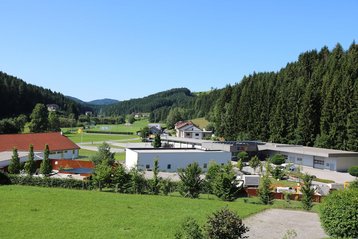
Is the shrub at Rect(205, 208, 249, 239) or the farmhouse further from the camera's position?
the farmhouse

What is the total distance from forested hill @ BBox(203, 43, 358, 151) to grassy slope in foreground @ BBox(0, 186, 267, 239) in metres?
44.0

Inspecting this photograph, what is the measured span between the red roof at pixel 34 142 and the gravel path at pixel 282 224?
38.3 metres

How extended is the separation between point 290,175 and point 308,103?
1037 inches

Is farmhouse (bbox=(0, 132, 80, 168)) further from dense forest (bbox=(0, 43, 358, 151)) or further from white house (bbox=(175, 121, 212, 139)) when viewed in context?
white house (bbox=(175, 121, 212, 139))

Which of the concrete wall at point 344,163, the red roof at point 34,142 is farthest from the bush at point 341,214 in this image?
the red roof at point 34,142

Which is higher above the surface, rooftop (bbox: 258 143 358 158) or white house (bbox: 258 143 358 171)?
rooftop (bbox: 258 143 358 158)

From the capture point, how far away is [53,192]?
2389cm

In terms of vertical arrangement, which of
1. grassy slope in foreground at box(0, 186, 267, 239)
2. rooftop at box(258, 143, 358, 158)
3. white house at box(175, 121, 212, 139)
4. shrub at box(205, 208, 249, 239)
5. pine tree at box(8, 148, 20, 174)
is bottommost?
grassy slope in foreground at box(0, 186, 267, 239)

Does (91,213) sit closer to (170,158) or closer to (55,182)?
(55,182)

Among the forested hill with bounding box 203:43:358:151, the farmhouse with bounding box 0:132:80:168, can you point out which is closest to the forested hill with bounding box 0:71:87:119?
the farmhouse with bounding box 0:132:80:168

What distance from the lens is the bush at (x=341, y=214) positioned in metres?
12.7

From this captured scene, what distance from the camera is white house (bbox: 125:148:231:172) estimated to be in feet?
140

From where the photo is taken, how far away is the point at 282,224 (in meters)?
17.8

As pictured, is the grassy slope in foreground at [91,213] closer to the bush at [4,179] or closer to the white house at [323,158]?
the bush at [4,179]
